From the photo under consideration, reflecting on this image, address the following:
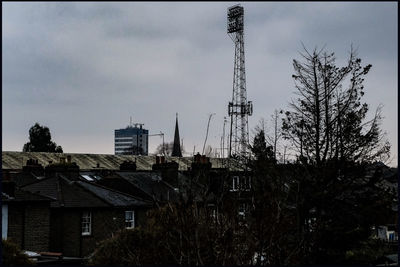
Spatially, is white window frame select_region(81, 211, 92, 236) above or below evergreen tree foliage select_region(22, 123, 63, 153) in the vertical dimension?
below

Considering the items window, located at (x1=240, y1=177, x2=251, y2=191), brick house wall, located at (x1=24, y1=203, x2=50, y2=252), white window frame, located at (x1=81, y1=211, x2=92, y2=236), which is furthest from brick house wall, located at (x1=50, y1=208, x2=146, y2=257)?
window, located at (x1=240, y1=177, x2=251, y2=191)

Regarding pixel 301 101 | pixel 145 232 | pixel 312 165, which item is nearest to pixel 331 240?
pixel 312 165

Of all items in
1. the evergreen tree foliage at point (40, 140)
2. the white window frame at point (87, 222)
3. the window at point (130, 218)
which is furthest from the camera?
the evergreen tree foliage at point (40, 140)

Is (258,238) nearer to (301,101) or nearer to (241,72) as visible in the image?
(301,101)

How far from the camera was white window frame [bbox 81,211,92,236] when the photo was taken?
27750mm

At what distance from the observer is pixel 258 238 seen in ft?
33.2

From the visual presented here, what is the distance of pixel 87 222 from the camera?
27859 millimetres

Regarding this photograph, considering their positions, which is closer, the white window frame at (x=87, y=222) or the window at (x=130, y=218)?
the white window frame at (x=87, y=222)

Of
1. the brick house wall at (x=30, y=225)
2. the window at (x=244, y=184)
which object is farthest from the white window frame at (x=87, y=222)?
the window at (x=244, y=184)

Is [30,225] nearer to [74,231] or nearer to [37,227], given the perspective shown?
[37,227]

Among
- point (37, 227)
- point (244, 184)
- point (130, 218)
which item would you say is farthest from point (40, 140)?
point (244, 184)

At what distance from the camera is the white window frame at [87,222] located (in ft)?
91.0

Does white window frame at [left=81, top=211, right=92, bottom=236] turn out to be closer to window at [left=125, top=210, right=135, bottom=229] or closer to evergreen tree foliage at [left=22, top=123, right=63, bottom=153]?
window at [left=125, top=210, right=135, bottom=229]

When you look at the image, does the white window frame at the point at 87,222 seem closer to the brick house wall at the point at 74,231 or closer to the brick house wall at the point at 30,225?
the brick house wall at the point at 74,231
